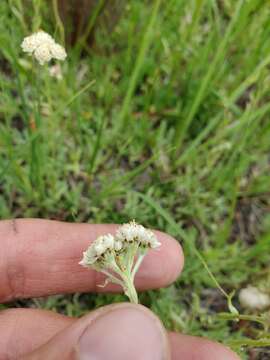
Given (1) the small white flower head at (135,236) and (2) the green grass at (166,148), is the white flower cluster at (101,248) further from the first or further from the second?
(2) the green grass at (166,148)

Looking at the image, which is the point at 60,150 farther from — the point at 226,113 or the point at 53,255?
the point at 226,113

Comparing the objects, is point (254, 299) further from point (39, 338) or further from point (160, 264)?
point (39, 338)

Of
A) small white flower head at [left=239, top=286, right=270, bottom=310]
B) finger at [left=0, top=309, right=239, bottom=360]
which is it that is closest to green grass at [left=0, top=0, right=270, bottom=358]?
small white flower head at [left=239, top=286, right=270, bottom=310]

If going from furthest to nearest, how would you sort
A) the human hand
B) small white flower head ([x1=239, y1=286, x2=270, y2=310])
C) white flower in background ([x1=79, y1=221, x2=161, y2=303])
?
small white flower head ([x1=239, y1=286, x2=270, y2=310]), the human hand, white flower in background ([x1=79, y1=221, x2=161, y2=303])

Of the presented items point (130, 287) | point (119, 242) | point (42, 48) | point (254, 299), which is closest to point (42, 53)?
point (42, 48)

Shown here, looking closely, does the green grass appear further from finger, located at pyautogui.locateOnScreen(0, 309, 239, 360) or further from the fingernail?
the fingernail

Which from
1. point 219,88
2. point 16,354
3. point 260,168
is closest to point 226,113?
point 219,88

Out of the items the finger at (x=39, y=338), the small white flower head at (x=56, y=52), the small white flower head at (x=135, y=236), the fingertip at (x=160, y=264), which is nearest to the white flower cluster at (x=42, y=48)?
the small white flower head at (x=56, y=52)
